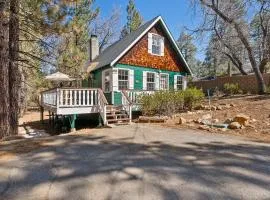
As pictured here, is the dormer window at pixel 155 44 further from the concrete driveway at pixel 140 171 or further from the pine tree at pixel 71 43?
the concrete driveway at pixel 140 171

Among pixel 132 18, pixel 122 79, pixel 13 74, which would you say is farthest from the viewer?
pixel 132 18

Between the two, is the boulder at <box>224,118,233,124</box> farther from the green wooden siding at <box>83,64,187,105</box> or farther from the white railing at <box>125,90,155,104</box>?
the green wooden siding at <box>83,64,187,105</box>

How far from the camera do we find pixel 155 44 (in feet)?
60.4

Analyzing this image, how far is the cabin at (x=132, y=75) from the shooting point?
43.2 feet

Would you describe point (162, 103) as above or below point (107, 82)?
below

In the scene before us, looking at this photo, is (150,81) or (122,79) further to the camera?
(150,81)

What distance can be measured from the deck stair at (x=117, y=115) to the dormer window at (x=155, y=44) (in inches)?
230

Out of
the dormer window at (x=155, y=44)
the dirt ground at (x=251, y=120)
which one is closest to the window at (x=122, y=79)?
the dormer window at (x=155, y=44)

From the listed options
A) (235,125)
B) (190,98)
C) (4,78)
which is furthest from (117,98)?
(4,78)

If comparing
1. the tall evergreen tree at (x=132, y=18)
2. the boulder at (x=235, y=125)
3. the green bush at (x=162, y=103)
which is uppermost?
the tall evergreen tree at (x=132, y=18)

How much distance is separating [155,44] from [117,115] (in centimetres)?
741

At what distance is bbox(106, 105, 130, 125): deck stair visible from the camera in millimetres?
12382

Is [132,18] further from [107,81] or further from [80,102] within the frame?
[80,102]

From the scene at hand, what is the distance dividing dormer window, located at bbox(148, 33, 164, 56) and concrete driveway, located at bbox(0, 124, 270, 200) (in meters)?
11.3
